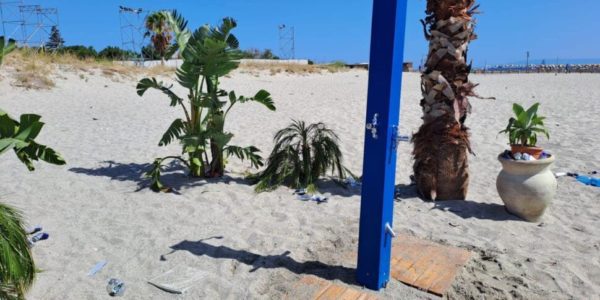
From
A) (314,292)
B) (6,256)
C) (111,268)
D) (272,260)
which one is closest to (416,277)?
(314,292)

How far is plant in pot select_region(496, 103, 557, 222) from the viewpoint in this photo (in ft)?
14.1

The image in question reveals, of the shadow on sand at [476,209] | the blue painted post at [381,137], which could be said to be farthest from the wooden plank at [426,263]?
the shadow on sand at [476,209]

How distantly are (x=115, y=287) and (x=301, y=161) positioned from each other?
3051 millimetres

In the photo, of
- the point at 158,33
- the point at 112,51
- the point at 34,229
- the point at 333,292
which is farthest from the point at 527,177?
the point at 112,51

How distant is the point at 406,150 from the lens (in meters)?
7.89

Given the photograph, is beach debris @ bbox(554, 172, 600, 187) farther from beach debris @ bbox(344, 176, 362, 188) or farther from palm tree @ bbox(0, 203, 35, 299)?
palm tree @ bbox(0, 203, 35, 299)

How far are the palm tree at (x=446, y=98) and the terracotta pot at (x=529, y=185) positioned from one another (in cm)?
57

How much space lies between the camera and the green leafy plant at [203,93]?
5254mm

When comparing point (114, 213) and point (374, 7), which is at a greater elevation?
point (374, 7)

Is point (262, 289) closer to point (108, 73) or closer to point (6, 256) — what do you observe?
point (6, 256)

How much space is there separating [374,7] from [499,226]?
8.95 feet

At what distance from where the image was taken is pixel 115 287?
304cm

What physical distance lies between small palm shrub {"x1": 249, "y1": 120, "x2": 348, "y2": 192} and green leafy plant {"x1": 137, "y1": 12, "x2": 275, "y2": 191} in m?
0.35

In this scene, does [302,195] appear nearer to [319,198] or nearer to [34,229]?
[319,198]
